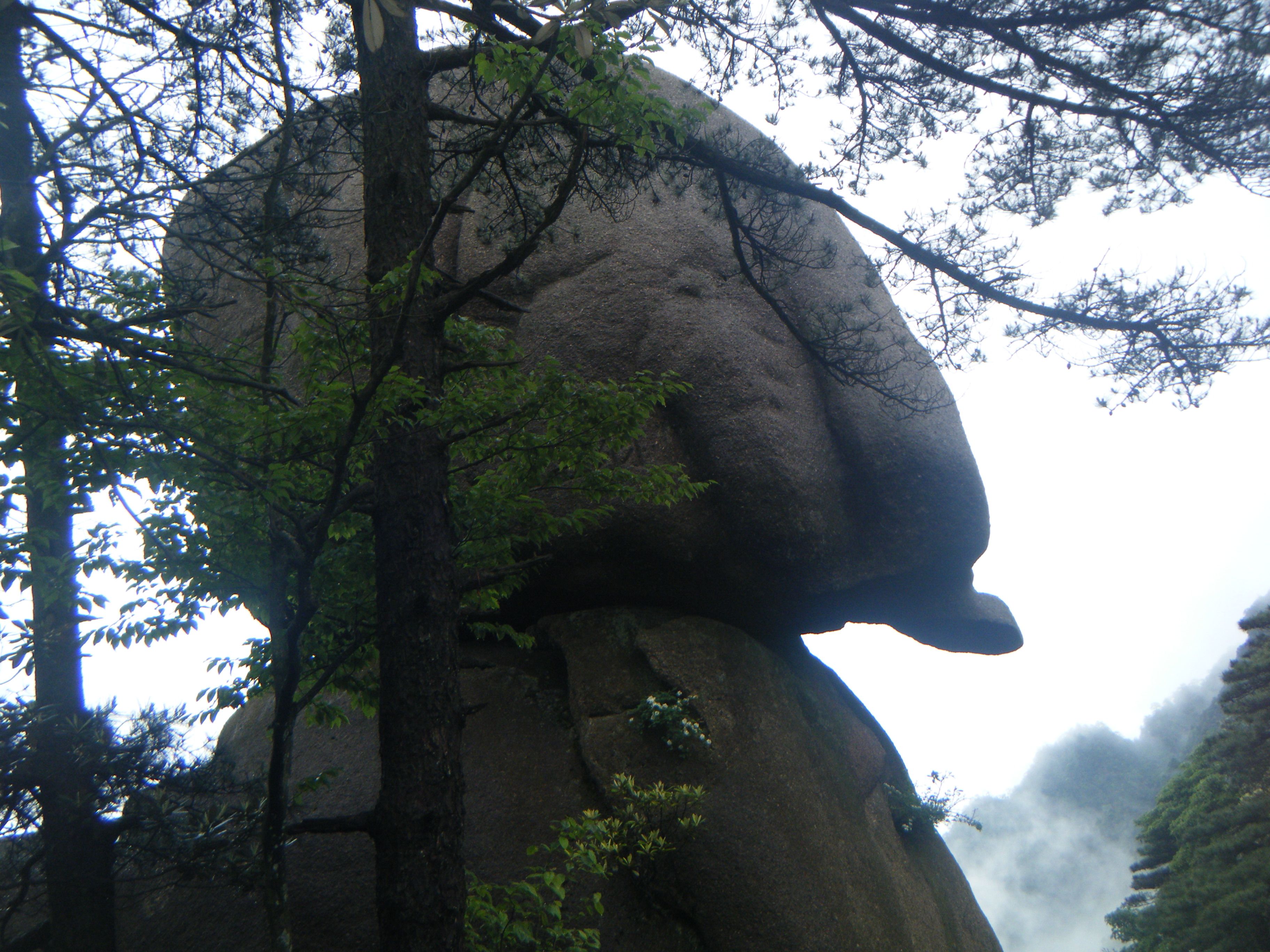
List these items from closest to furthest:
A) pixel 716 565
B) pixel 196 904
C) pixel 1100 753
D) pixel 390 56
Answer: pixel 390 56 < pixel 196 904 < pixel 716 565 < pixel 1100 753

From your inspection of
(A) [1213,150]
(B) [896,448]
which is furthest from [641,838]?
(A) [1213,150]

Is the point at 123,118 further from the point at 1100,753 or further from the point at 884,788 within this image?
the point at 1100,753

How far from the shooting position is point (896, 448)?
27.7 ft

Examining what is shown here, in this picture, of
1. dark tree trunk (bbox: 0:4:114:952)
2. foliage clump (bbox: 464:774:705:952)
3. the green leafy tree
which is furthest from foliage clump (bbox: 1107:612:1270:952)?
dark tree trunk (bbox: 0:4:114:952)

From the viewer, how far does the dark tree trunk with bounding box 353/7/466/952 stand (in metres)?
3.59

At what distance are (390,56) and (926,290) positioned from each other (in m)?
4.02

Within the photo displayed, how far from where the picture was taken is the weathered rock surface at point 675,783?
6508 mm

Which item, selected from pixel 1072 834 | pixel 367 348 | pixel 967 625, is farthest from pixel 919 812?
pixel 1072 834

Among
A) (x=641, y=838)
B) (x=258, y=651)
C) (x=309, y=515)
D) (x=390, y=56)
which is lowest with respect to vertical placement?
(x=641, y=838)

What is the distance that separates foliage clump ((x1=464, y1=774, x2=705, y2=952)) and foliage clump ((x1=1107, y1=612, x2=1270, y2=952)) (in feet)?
21.3

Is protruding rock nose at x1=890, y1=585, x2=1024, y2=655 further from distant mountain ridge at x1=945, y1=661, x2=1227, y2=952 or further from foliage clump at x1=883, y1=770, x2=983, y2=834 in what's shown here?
distant mountain ridge at x1=945, y1=661, x2=1227, y2=952

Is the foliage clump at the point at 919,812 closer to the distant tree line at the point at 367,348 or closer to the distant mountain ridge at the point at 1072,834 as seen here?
the distant tree line at the point at 367,348

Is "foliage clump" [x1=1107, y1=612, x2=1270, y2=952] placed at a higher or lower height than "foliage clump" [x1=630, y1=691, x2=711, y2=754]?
lower

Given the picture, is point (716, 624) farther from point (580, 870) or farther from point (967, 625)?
point (967, 625)
